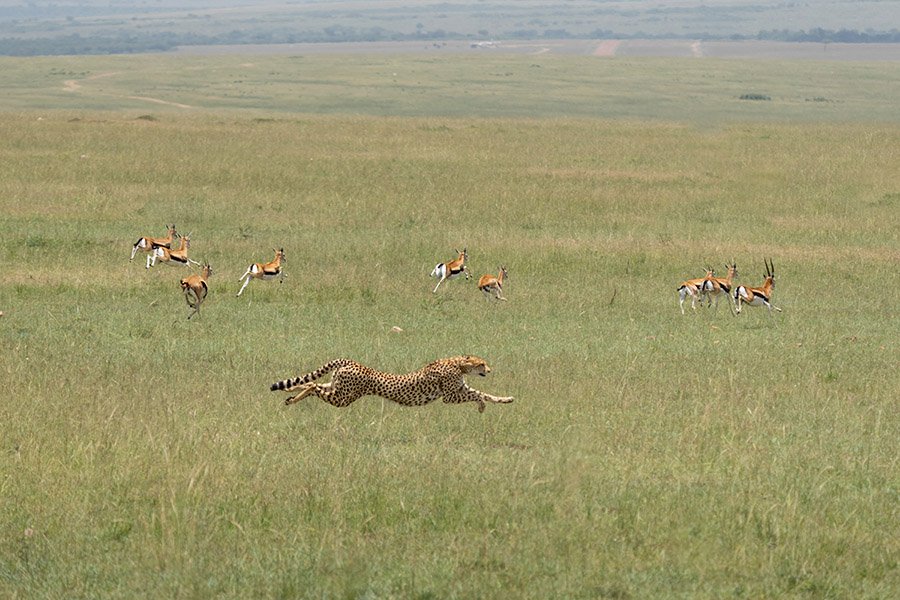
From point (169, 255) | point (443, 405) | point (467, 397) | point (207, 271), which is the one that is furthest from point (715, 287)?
point (169, 255)

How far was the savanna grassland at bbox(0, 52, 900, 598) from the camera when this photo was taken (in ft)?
23.5

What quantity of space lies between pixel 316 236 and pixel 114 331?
7640 mm

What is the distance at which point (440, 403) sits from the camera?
10.7 m

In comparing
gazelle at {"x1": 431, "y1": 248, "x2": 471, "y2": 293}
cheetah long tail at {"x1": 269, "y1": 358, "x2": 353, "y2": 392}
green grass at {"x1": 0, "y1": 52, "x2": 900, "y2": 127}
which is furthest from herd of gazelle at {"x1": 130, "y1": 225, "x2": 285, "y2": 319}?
green grass at {"x1": 0, "y1": 52, "x2": 900, "y2": 127}

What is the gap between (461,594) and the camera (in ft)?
21.8

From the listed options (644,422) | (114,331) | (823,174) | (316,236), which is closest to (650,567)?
(644,422)

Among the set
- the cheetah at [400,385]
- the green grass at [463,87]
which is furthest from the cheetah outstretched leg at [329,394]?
the green grass at [463,87]

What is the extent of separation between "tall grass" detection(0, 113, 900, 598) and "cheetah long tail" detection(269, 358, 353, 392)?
0.23 meters

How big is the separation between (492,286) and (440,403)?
231 inches

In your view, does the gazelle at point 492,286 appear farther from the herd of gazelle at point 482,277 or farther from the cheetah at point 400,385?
the cheetah at point 400,385

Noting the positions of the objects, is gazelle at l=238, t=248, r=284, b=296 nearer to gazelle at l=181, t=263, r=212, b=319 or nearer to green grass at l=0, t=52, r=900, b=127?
gazelle at l=181, t=263, r=212, b=319

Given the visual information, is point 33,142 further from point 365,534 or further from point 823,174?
point 365,534

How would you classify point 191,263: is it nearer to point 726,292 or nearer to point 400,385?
point 726,292

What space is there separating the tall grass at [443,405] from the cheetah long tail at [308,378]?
0.23m
